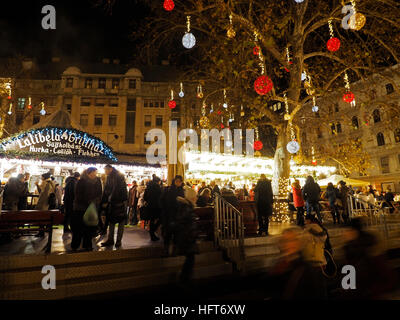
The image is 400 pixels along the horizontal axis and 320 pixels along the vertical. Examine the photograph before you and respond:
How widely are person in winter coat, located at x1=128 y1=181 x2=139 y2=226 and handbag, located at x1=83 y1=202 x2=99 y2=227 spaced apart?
17.3ft

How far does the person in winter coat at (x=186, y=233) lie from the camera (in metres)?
4.37

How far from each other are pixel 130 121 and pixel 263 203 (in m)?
34.4

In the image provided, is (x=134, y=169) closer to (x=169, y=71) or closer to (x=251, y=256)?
(x=251, y=256)

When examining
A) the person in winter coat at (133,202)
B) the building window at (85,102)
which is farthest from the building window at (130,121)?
the person in winter coat at (133,202)

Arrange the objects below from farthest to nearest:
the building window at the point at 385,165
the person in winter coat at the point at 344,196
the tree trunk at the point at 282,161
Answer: the building window at the point at 385,165, the person in winter coat at the point at 344,196, the tree trunk at the point at 282,161

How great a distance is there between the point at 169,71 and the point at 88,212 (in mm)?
40947

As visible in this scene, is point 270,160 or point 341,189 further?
point 270,160

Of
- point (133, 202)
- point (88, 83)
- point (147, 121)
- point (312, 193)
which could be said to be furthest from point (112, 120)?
point (312, 193)

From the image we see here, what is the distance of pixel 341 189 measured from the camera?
1069 cm

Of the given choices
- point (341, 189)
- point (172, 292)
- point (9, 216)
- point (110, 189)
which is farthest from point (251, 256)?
point (341, 189)

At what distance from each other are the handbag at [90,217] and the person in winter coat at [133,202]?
17.3 ft

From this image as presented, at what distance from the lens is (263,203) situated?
775cm

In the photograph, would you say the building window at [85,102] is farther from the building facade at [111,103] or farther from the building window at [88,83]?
the building window at [88,83]

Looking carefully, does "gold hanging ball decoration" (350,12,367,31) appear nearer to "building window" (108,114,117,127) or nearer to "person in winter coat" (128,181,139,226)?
"person in winter coat" (128,181,139,226)
